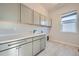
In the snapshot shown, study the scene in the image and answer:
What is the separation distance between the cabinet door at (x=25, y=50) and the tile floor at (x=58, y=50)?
0.21 meters

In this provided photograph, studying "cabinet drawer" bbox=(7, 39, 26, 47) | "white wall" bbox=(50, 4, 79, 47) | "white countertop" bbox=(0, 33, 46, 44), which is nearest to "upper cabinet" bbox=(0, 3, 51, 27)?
"white wall" bbox=(50, 4, 79, 47)

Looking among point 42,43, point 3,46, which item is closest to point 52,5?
point 42,43

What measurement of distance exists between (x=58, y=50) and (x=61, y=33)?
0.32 m

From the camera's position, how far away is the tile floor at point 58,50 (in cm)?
159

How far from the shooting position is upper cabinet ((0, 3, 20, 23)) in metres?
1.56

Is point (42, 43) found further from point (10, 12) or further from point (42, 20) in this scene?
point (10, 12)

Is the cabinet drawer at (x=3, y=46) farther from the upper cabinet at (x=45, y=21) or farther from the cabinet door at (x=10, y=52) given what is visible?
the upper cabinet at (x=45, y=21)

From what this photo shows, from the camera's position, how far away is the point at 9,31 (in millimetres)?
1697

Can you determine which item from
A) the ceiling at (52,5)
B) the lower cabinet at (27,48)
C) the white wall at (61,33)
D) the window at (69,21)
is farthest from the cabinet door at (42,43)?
the ceiling at (52,5)

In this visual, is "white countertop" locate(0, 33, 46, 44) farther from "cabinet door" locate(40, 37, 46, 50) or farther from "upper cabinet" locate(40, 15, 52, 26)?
"upper cabinet" locate(40, 15, 52, 26)

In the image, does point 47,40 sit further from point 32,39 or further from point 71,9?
point 71,9

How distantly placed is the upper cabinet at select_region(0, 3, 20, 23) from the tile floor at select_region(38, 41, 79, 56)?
2.55 feet

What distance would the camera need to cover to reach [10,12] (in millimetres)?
1656

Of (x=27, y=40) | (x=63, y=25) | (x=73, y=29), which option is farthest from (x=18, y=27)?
(x=73, y=29)
